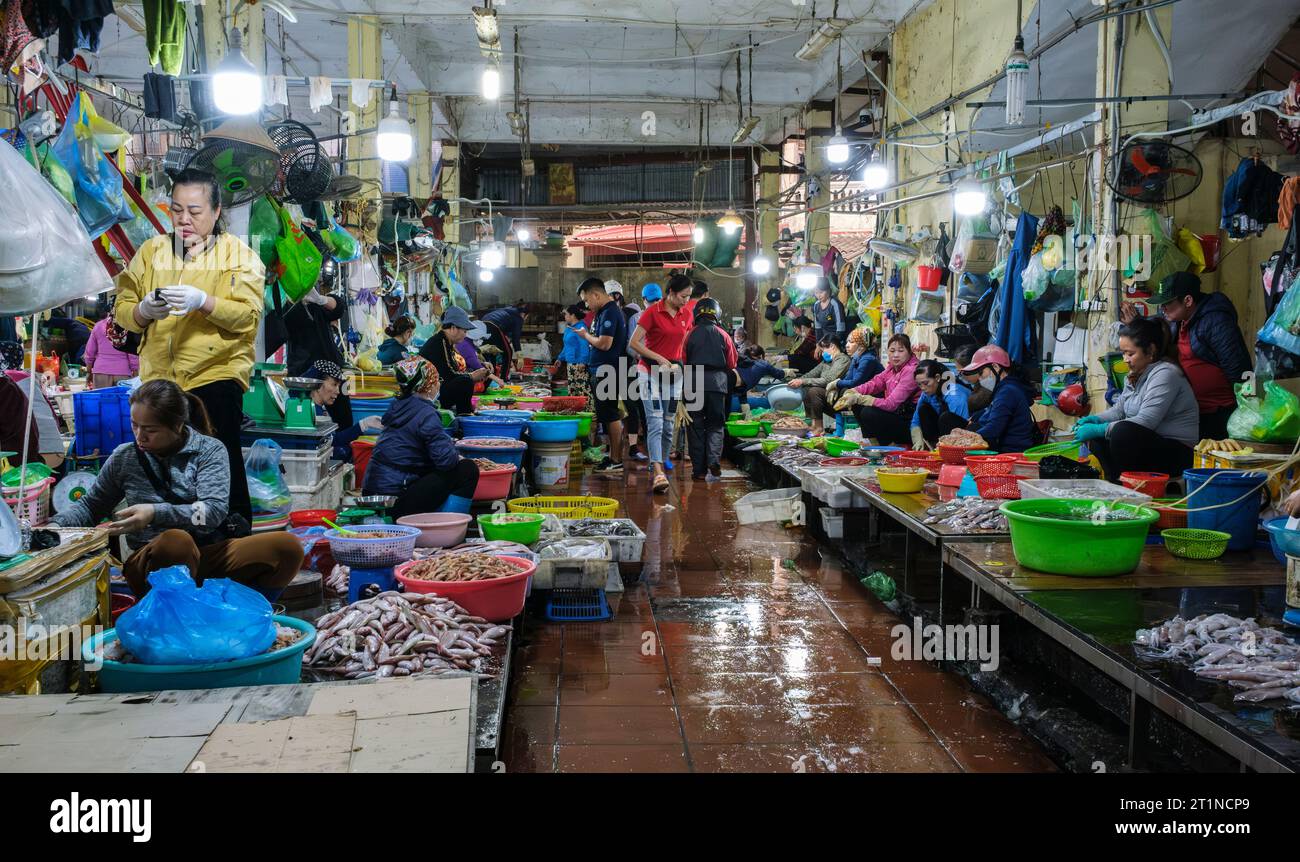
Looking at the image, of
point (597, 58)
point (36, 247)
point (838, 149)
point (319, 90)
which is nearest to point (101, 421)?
point (36, 247)

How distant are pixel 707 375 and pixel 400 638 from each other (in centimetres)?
652

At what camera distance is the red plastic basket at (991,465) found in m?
6.05

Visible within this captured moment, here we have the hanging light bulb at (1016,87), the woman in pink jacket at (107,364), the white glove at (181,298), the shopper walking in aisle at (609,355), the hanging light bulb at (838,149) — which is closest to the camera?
the white glove at (181,298)

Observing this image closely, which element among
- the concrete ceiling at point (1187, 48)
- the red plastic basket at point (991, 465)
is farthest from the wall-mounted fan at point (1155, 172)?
the red plastic basket at point (991, 465)

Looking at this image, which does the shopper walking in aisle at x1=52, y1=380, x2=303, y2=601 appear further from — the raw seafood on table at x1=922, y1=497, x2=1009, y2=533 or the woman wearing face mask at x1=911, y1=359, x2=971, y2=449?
the woman wearing face mask at x1=911, y1=359, x2=971, y2=449

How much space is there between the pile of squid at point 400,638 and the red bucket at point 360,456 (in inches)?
151

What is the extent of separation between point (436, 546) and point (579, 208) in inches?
663

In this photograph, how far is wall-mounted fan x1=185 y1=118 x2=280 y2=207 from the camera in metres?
6.18

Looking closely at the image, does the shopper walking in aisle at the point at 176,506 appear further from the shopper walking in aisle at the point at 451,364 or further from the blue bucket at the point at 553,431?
the blue bucket at the point at 553,431

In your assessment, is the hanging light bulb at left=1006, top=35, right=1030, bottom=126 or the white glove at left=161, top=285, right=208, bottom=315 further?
the hanging light bulb at left=1006, top=35, right=1030, bottom=126

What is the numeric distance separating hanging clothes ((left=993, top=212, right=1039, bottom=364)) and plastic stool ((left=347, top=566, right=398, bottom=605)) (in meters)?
6.60

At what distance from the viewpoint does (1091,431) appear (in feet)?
23.5

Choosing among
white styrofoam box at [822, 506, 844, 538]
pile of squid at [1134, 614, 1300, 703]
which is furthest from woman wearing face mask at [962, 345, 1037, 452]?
pile of squid at [1134, 614, 1300, 703]
